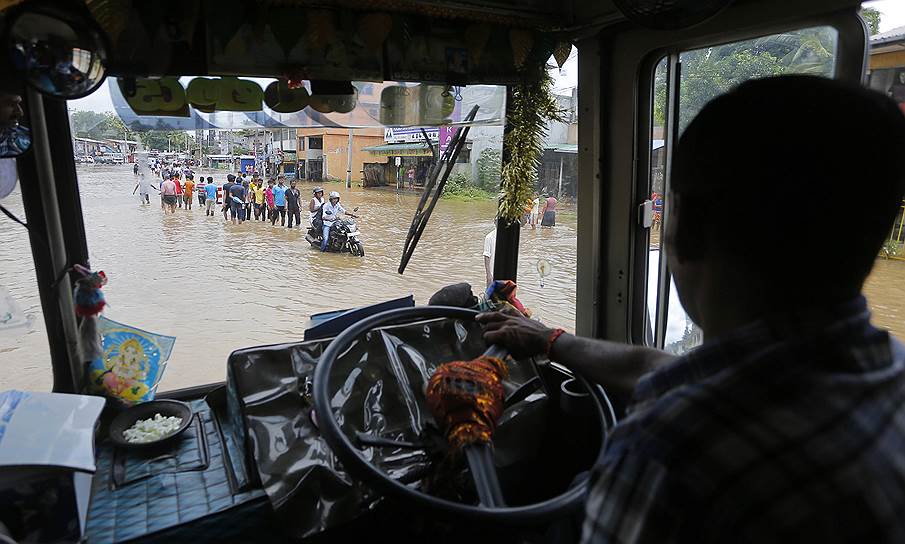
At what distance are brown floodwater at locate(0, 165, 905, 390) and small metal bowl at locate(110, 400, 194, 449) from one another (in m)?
0.25

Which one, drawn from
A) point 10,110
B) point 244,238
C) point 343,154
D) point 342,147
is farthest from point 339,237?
point 10,110

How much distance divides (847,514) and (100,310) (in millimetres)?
2441

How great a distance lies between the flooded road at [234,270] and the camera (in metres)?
2.35

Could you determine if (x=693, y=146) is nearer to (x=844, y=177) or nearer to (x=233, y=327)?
(x=844, y=177)

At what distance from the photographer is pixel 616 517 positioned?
2.01ft

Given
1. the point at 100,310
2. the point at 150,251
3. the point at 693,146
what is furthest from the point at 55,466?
the point at 150,251

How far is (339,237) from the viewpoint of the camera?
7.41 metres

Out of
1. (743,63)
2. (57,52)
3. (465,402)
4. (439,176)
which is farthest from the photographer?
(439,176)

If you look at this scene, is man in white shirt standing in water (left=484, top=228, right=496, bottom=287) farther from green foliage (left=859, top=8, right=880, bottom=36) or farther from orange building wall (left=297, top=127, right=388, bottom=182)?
green foliage (left=859, top=8, right=880, bottom=36)

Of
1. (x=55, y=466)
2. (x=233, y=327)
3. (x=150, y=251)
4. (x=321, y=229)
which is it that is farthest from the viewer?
(x=321, y=229)

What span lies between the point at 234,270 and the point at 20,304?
3443mm

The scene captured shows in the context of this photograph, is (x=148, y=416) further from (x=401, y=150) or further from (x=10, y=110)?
(x=401, y=150)

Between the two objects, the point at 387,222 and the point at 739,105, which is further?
the point at 387,222

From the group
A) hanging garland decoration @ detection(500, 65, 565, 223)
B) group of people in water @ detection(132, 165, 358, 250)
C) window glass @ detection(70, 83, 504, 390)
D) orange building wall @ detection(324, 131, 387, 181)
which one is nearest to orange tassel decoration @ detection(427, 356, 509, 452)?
window glass @ detection(70, 83, 504, 390)
